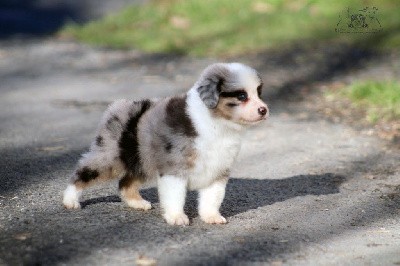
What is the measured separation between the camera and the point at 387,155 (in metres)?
8.88

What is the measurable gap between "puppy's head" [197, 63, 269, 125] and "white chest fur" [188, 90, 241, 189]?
0.09 metres

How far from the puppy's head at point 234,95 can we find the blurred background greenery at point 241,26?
9.25 metres

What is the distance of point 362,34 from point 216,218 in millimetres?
10648

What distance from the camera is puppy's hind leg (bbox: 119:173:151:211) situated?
6582 mm

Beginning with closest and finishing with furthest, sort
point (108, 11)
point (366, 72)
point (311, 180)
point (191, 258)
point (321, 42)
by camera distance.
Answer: point (191, 258)
point (311, 180)
point (366, 72)
point (321, 42)
point (108, 11)

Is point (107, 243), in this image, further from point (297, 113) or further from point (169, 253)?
point (297, 113)

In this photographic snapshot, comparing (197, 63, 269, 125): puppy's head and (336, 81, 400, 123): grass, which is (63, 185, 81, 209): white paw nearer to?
(197, 63, 269, 125): puppy's head

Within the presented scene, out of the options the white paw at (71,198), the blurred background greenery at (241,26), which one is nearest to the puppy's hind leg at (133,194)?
the white paw at (71,198)

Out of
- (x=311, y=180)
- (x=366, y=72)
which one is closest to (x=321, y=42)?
(x=366, y=72)

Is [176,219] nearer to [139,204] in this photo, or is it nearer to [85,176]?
[139,204]

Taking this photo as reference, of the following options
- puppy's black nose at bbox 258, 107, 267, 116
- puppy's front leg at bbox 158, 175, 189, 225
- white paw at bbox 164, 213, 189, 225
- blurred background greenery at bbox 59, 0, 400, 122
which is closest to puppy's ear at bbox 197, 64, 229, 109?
puppy's black nose at bbox 258, 107, 267, 116

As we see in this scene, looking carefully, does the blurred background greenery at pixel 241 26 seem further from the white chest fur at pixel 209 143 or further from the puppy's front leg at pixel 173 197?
the puppy's front leg at pixel 173 197

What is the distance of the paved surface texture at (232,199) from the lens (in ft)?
17.9

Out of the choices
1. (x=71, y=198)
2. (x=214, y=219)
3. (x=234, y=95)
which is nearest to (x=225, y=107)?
(x=234, y=95)
